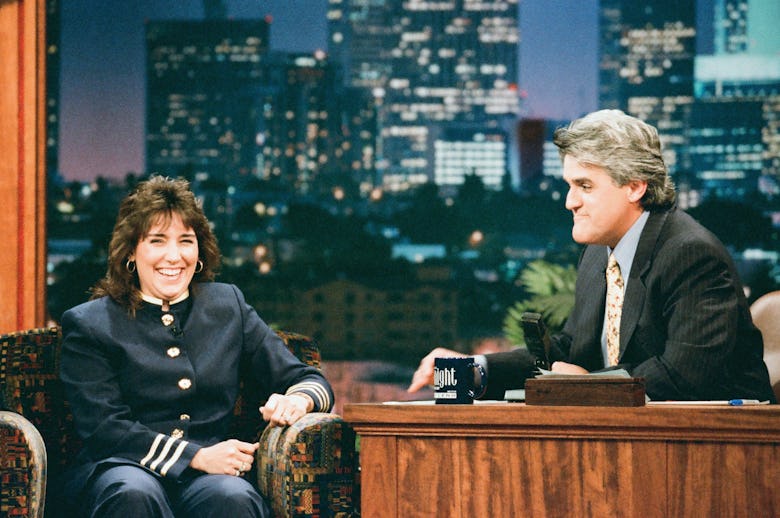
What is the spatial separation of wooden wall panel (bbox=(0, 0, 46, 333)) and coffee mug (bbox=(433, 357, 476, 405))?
2641mm

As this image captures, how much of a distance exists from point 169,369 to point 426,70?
551 cm

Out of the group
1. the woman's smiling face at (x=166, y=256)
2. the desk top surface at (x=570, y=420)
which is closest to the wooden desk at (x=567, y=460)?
the desk top surface at (x=570, y=420)

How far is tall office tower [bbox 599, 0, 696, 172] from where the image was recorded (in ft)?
23.6

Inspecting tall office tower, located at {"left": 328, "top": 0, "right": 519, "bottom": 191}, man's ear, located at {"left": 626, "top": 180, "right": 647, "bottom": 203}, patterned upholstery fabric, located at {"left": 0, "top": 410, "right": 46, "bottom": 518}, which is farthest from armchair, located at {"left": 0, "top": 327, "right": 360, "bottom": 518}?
tall office tower, located at {"left": 328, "top": 0, "right": 519, "bottom": 191}

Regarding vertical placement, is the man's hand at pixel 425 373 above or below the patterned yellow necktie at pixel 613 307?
below

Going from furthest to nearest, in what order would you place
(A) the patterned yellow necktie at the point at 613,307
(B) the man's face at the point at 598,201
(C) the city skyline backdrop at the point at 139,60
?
1. (C) the city skyline backdrop at the point at 139,60
2. (A) the patterned yellow necktie at the point at 613,307
3. (B) the man's face at the point at 598,201

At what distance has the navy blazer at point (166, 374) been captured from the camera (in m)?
2.66

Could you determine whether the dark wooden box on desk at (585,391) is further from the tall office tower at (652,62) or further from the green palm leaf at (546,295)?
the tall office tower at (652,62)

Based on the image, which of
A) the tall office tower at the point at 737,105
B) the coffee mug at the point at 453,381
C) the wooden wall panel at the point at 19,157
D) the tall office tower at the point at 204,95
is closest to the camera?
the coffee mug at the point at 453,381

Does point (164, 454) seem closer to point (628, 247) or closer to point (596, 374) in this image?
point (596, 374)

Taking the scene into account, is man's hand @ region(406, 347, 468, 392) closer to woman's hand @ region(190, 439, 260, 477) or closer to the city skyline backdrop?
woman's hand @ region(190, 439, 260, 477)

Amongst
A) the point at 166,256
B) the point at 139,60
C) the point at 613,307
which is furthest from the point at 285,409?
the point at 139,60

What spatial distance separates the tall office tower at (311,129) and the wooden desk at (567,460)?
5.67 meters

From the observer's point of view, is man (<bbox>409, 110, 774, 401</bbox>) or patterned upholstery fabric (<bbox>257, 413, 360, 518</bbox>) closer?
man (<bbox>409, 110, 774, 401</bbox>)
